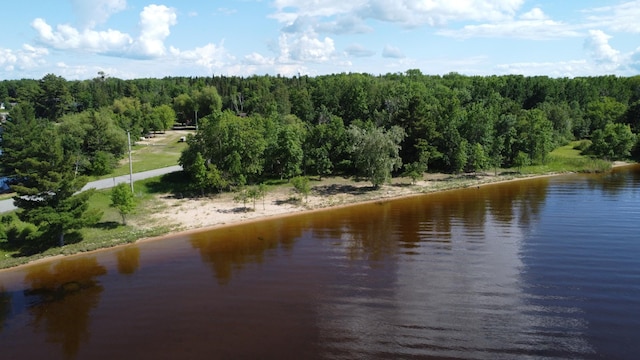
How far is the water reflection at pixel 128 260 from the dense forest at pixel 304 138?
11.3 feet

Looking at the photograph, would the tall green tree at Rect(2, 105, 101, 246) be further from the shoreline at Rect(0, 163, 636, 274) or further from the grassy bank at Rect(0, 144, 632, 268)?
the shoreline at Rect(0, 163, 636, 274)

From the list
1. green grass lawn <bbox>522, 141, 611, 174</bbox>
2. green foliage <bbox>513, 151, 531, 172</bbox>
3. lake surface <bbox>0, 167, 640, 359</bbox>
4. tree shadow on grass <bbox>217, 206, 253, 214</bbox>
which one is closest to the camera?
lake surface <bbox>0, 167, 640, 359</bbox>

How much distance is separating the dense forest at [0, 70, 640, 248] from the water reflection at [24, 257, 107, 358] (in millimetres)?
3510

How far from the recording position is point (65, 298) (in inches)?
1024

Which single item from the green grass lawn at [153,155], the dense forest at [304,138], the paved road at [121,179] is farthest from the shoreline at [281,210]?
the green grass lawn at [153,155]

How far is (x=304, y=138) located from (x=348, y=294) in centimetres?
3527

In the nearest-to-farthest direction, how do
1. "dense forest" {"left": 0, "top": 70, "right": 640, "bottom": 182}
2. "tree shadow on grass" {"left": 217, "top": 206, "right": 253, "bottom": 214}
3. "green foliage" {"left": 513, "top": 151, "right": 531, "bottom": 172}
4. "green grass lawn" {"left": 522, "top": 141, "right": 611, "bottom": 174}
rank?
"tree shadow on grass" {"left": 217, "top": 206, "right": 253, "bottom": 214} → "dense forest" {"left": 0, "top": 70, "right": 640, "bottom": 182} → "green foliage" {"left": 513, "top": 151, "right": 531, "bottom": 172} → "green grass lawn" {"left": 522, "top": 141, "right": 611, "bottom": 174}

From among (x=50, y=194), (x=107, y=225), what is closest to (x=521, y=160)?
(x=107, y=225)

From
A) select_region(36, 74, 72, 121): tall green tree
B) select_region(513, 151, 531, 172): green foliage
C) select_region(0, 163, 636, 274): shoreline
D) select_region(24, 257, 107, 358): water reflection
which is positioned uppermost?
select_region(36, 74, 72, 121): tall green tree

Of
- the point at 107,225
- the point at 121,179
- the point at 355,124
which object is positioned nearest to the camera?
the point at 107,225

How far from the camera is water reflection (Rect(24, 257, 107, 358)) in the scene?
21.9 m

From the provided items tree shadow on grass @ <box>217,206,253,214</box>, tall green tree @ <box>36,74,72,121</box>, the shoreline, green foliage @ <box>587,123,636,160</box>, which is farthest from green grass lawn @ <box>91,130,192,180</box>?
green foliage @ <box>587,123,636,160</box>

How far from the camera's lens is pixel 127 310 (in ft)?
78.9

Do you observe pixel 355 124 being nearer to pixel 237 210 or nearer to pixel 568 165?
pixel 237 210
